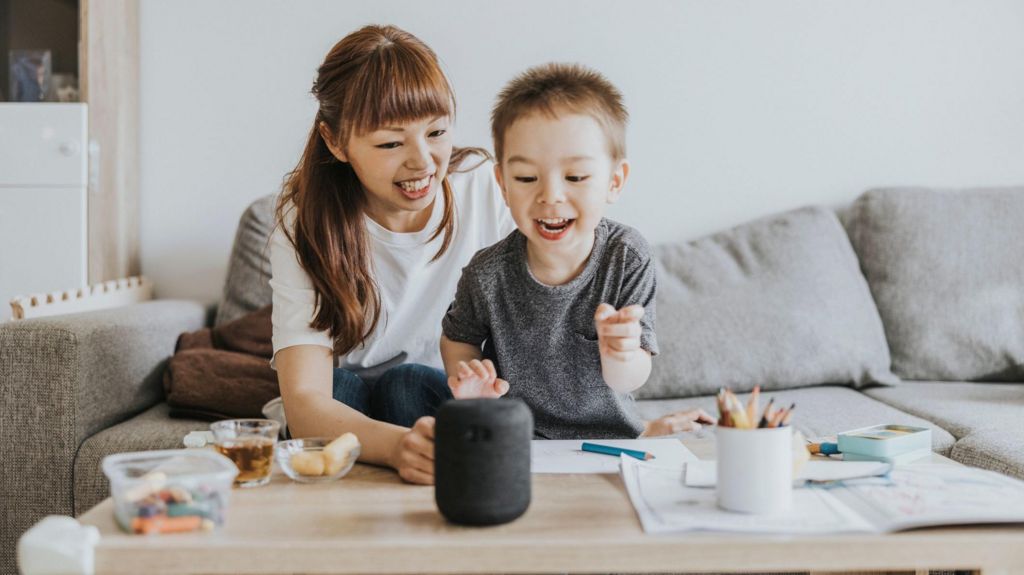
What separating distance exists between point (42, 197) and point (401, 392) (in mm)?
1332

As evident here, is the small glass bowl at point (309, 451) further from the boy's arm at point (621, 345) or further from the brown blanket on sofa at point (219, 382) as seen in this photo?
the brown blanket on sofa at point (219, 382)

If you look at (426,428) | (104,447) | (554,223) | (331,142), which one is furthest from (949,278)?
(104,447)

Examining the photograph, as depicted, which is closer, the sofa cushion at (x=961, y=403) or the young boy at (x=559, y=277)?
the young boy at (x=559, y=277)

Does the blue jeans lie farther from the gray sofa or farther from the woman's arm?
the gray sofa

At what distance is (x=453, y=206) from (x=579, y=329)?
0.43m

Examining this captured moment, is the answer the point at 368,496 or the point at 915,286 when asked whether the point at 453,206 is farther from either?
the point at 915,286

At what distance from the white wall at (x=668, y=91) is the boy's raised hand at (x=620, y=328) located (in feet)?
4.74

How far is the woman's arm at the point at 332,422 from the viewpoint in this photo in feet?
3.24

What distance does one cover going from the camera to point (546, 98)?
113 cm

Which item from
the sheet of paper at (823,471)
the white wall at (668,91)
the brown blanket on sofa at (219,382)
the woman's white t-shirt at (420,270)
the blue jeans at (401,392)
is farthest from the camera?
the white wall at (668,91)

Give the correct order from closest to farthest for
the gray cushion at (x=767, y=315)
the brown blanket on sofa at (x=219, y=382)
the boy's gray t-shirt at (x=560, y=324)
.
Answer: the boy's gray t-shirt at (x=560, y=324) < the brown blanket on sofa at (x=219, y=382) < the gray cushion at (x=767, y=315)

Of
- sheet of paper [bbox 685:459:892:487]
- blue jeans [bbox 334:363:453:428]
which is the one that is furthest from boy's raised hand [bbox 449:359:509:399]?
blue jeans [bbox 334:363:453:428]

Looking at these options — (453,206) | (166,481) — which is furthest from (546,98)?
(166,481)

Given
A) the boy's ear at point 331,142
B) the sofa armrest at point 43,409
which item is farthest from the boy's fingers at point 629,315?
the sofa armrest at point 43,409
